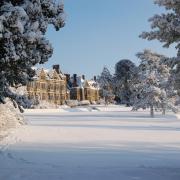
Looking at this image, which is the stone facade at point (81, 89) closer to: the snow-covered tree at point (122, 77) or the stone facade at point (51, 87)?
the stone facade at point (51, 87)

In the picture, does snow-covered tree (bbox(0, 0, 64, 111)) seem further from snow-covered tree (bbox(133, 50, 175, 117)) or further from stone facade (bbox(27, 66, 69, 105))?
stone facade (bbox(27, 66, 69, 105))

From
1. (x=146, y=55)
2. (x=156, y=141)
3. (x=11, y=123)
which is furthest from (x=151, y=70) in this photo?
(x=156, y=141)

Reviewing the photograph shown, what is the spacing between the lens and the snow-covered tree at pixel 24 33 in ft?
35.9

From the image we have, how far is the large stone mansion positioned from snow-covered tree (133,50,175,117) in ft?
158

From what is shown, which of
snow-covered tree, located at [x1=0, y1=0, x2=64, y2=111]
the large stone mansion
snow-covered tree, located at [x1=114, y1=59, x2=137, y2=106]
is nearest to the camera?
snow-covered tree, located at [x1=0, y1=0, x2=64, y2=111]

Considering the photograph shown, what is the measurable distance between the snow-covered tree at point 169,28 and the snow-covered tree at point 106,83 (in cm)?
10879

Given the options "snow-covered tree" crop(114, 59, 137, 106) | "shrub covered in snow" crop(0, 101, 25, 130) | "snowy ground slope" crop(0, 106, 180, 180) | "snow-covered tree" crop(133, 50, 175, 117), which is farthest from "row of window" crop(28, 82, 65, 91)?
"snowy ground slope" crop(0, 106, 180, 180)

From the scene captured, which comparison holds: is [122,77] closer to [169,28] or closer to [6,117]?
[6,117]

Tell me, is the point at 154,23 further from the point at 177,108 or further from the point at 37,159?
the point at 177,108

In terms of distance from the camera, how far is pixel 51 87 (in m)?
126

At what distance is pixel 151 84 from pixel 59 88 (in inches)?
2889

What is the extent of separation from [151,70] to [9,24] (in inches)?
A: 1906

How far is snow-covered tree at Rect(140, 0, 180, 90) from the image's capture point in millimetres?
13055

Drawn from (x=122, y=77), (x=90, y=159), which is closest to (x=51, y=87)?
(x=122, y=77)
